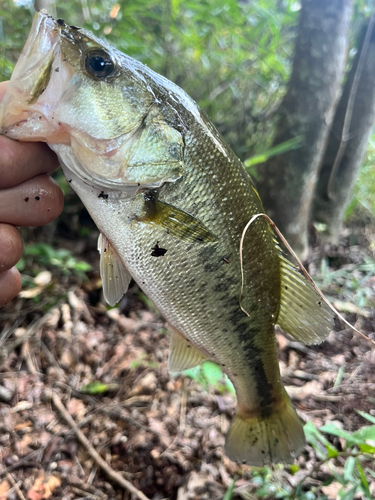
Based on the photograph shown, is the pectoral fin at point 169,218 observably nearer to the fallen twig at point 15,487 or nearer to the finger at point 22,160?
the finger at point 22,160

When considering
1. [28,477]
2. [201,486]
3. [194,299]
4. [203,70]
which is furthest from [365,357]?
[203,70]

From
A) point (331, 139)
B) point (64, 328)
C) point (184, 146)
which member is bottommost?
point (64, 328)

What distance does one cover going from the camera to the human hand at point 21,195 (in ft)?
3.07

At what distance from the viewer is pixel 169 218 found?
3.29 feet

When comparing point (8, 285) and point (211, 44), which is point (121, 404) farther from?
point (211, 44)

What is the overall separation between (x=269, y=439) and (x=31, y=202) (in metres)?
1.27

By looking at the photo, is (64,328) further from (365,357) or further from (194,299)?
(365,357)

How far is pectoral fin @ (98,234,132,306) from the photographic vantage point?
1.10 metres

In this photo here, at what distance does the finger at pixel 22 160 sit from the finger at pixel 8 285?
1.00 feet

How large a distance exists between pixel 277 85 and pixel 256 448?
13.0 ft

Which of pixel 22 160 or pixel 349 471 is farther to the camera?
pixel 349 471

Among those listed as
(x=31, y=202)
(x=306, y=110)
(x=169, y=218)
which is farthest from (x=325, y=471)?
(x=306, y=110)

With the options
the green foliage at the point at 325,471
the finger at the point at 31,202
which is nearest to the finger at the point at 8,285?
the finger at the point at 31,202

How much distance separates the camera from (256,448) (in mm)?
1296
